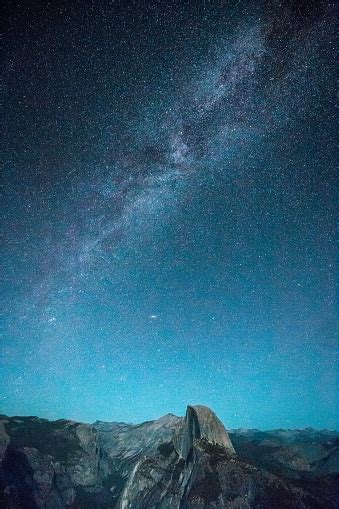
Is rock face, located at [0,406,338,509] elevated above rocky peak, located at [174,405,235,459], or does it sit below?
below

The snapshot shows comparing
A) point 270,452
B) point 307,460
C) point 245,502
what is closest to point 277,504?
point 245,502

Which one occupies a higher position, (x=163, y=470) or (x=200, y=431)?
(x=200, y=431)

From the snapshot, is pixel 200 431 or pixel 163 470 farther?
pixel 200 431

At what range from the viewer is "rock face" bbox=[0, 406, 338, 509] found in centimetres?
5297

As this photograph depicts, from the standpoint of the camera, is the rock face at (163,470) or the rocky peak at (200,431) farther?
the rocky peak at (200,431)

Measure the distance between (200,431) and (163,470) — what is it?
1253cm

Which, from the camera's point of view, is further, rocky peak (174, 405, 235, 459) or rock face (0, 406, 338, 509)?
rocky peak (174, 405, 235, 459)

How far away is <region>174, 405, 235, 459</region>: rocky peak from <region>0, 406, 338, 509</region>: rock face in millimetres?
260

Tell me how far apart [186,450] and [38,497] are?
37110 millimetres

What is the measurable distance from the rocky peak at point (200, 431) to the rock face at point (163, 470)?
0.26 m

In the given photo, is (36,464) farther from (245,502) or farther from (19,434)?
(245,502)

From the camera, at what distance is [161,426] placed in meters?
102

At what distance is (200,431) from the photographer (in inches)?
2591

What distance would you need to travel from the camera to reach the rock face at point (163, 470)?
5297 centimetres
